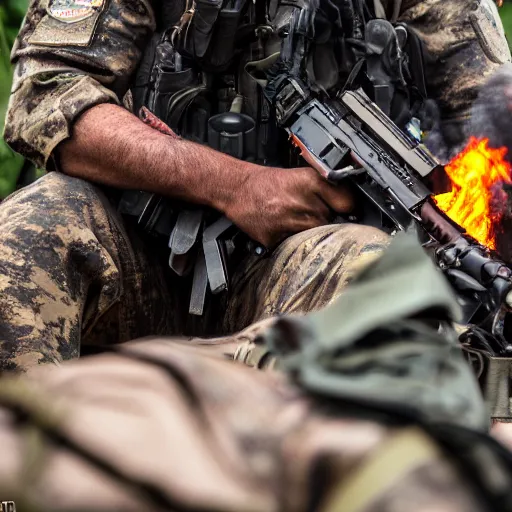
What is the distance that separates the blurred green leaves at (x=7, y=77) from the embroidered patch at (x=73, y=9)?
5.39 ft

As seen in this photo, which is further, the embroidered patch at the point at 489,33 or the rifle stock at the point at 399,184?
the embroidered patch at the point at 489,33

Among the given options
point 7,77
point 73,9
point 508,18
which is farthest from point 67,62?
point 508,18

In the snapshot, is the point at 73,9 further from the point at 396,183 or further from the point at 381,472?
the point at 381,472

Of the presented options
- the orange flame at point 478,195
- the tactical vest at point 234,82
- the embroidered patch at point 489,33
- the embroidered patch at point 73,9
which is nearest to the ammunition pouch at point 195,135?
the tactical vest at point 234,82

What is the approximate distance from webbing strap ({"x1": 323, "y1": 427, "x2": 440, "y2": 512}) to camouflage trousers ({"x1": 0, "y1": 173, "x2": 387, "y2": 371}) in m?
0.65

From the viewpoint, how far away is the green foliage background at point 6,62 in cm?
309

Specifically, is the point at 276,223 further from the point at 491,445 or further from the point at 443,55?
the point at 491,445

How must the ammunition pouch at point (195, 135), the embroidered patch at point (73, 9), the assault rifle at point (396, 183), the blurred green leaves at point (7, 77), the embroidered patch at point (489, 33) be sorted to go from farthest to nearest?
the blurred green leaves at point (7, 77)
the embroidered patch at point (489, 33)
the embroidered patch at point (73, 9)
the ammunition pouch at point (195, 135)
the assault rifle at point (396, 183)

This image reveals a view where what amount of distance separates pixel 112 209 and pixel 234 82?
338 millimetres

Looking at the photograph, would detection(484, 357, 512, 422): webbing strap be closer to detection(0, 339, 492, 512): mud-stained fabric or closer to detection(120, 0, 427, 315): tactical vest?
detection(120, 0, 427, 315): tactical vest

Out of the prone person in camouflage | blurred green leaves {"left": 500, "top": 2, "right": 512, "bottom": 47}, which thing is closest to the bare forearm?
the prone person in camouflage

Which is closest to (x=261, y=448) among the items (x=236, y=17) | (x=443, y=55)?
(x=236, y=17)

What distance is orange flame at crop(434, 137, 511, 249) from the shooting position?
5.03 feet

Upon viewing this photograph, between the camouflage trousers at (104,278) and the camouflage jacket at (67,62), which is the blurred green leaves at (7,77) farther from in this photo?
the camouflage trousers at (104,278)
